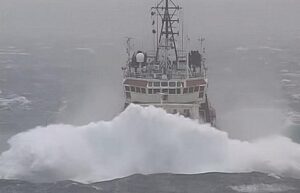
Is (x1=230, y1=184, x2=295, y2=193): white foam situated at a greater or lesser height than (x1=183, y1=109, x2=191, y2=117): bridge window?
lesser

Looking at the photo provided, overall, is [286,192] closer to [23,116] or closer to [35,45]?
[23,116]

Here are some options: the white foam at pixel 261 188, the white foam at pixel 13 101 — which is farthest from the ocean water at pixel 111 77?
the white foam at pixel 261 188

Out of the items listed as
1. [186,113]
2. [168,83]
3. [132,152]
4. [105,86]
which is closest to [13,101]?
[105,86]

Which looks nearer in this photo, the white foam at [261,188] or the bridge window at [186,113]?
the white foam at [261,188]

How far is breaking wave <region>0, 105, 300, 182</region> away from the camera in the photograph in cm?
4466

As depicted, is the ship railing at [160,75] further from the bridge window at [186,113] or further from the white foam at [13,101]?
the white foam at [13,101]

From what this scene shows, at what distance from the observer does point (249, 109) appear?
81.2 m

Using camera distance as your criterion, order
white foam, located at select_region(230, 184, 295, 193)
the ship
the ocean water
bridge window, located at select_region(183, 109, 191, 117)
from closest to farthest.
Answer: white foam, located at select_region(230, 184, 295, 193) < bridge window, located at select_region(183, 109, 191, 117) < the ship < the ocean water

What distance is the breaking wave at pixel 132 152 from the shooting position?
44.7 m

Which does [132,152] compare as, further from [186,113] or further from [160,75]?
[160,75]

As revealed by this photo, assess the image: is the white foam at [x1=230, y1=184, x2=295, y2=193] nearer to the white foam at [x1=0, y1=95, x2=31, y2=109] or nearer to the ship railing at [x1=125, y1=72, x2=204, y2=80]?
the ship railing at [x1=125, y1=72, x2=204, y2=80]

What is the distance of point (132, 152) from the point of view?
149ft

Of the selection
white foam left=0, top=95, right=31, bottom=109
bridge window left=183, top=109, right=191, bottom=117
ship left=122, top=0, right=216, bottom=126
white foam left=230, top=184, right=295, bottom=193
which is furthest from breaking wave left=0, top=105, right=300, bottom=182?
white foam left=0, top=95, right=31, bottom=109

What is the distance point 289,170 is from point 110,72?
63.0 metres
